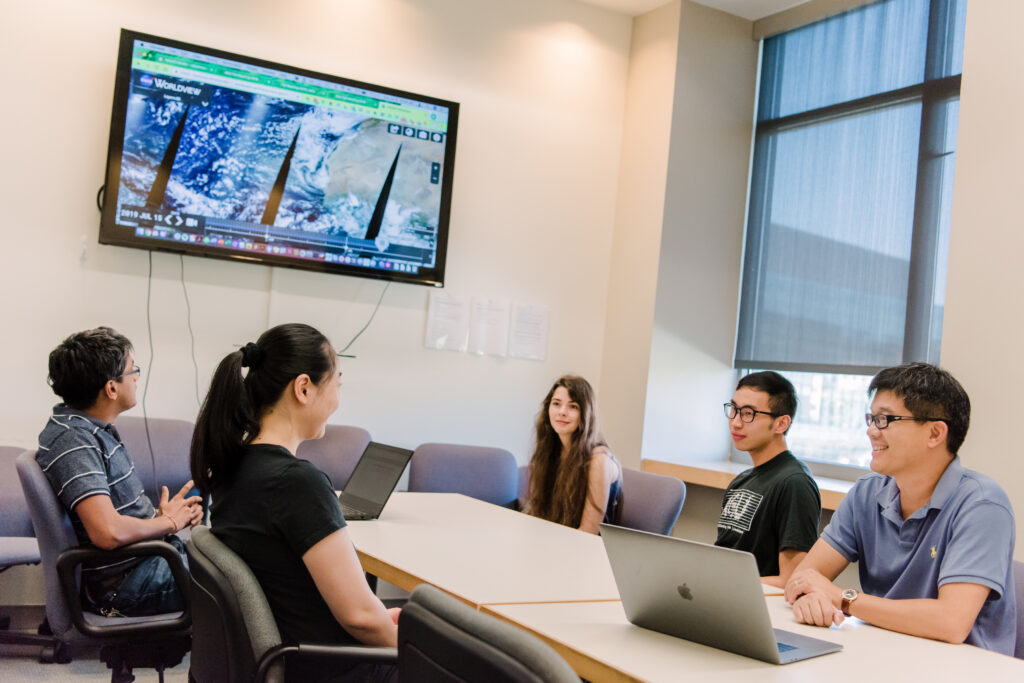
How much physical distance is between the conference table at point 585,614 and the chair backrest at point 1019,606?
300 millimetres

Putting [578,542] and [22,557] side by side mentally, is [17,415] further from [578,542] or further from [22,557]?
[578,542]

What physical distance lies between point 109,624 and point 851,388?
3.67 metres

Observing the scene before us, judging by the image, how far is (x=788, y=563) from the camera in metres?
2.54

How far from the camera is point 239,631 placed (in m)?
1.62

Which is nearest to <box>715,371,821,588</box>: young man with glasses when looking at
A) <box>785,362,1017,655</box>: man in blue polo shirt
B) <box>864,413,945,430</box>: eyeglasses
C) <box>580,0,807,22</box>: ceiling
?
<box>785,362,1017,655</box>: man in blue polo shirt

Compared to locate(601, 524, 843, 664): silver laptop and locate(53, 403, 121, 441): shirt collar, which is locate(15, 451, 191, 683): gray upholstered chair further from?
locate(601, 524, 843, 664): silver laptop

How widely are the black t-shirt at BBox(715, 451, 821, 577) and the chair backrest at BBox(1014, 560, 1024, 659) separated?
546mm

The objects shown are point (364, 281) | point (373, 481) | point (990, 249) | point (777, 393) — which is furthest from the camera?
point (364, 281)

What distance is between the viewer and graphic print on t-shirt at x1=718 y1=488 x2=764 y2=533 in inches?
106

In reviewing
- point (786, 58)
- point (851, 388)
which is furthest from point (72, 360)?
point (786, 58)

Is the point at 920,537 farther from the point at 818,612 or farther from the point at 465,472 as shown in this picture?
the point at 465,472

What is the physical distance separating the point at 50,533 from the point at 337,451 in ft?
6.30

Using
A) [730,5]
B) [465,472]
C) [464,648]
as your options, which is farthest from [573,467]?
[730,5]

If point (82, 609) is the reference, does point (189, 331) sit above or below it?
above
